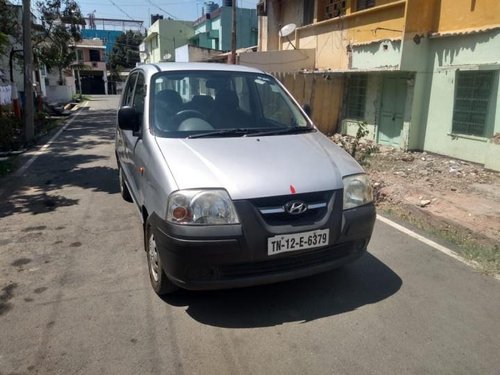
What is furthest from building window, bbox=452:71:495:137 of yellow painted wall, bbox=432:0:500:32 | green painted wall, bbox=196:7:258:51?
green painted wall, bbox=196:7:258:51

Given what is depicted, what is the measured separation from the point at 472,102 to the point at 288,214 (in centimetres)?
749

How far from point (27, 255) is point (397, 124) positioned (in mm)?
9370

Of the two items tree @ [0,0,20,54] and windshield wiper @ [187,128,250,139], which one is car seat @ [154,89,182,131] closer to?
windshield wiper @ [187,128,250,139]

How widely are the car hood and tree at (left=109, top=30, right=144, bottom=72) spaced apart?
2721 inches

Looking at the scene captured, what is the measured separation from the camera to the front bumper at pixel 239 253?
292 cm

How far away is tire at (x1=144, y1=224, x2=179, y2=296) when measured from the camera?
11.2 ft

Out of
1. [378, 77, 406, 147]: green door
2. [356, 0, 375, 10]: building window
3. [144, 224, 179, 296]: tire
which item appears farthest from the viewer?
[356, 0, 375, 10]: building window

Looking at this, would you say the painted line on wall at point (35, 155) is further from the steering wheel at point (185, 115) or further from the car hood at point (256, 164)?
the car hood at point (256, 164)

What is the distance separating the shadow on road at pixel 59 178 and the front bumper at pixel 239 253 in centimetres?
369

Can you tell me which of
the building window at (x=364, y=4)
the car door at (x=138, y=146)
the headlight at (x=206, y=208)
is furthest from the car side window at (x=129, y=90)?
the building window at (x=364, y=4)

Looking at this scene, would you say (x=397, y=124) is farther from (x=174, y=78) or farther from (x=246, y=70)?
(x=174, y=78)

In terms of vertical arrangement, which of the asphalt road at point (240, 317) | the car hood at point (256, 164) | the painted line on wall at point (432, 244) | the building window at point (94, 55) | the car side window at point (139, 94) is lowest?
the asphalt road at point (240, 317)

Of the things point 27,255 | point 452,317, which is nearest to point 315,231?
point 452,317

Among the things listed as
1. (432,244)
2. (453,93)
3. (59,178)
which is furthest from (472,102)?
(59,178)
